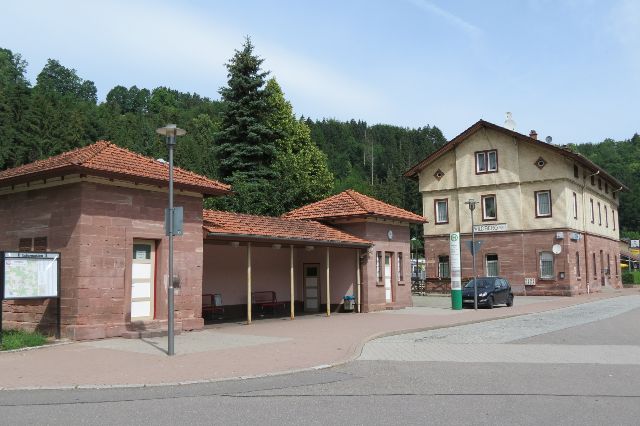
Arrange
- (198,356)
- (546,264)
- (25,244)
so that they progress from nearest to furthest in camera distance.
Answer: (198,356), (25,244), (546,264)

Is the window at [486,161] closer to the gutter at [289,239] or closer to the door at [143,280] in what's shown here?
the gutter at [289,239]

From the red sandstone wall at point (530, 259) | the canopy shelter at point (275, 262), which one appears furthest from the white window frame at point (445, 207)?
the canopy shelter at point (275, 262)

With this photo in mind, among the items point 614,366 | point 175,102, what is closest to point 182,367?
point 614,366

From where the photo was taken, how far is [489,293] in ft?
86.1

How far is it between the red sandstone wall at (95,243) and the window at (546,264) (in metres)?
27.6

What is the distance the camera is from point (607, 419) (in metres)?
6.56

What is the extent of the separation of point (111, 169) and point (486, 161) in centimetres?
3143

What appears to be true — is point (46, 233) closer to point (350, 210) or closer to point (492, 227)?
point (350, 210)

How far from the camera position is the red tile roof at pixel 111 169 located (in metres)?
14.0

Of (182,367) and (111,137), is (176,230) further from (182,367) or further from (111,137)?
(111,137)

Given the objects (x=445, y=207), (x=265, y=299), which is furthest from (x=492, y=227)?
(x=265, y=299)

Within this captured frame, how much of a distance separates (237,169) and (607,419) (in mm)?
35916

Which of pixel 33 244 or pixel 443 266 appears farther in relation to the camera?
pixel 443 266

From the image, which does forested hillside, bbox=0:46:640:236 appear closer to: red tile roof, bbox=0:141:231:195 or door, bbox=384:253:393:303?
door, bbox=384:253:393:303
